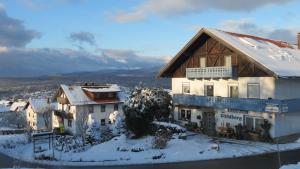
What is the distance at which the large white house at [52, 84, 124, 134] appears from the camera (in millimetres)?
65688

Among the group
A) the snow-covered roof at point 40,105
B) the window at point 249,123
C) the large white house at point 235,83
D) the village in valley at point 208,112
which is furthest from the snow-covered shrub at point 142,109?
the snow-covered roof at point 40,105

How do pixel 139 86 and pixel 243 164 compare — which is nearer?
pixel 243 164

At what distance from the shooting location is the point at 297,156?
2981cm

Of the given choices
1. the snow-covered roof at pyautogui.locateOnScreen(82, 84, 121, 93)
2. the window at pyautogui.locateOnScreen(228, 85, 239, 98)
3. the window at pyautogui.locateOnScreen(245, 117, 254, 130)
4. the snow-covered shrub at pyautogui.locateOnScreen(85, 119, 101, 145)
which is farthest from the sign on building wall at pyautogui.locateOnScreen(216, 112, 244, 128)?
the snow-covered roof at pyautogui.locateOnScreen(82, 84, 121, 93)

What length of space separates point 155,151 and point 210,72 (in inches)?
471

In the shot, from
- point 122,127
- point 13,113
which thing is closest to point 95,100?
point 122,127

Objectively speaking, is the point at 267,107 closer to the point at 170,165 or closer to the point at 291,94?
the point at 291,94

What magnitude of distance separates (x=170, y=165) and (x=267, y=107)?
37.0 feet

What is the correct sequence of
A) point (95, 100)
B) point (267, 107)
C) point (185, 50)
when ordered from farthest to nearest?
point (95, 100), point (185, 50), point (267, 107)

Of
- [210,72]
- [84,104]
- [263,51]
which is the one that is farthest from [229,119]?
[84,104]

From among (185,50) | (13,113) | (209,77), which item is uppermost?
(185,50)

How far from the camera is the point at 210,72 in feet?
136

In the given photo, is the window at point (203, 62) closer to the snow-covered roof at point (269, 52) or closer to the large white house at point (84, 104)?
the snow-covered roof at point (269, 52)

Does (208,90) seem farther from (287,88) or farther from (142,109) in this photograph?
(287,88)
